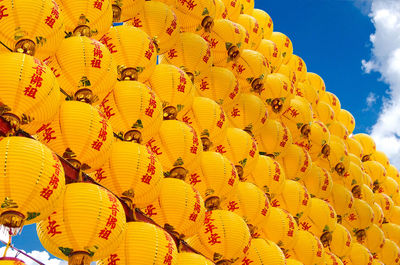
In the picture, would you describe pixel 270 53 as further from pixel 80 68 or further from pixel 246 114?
pixel 80 68

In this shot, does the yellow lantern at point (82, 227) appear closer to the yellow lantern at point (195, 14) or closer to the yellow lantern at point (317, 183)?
the yellow lantern at point (195, 14)

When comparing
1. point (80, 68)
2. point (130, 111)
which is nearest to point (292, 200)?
point (130, 111)

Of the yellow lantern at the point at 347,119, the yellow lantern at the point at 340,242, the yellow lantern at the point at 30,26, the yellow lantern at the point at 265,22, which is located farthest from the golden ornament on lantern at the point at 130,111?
the yellow lantern at the point at 347,119

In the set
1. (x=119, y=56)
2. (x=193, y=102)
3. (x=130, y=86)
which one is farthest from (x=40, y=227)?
(x=193, y=102)

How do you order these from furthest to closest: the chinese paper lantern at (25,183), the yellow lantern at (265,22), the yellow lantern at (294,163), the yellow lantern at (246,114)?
the yellow lantern at (265,22) < the yellow lantern at (294,163) < the yellow lantern at (246,114) < the chinese paper lantern at (25,183)

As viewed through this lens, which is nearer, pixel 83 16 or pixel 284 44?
pixel 83 16

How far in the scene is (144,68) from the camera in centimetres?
591

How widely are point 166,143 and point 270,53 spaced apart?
4.57 metres

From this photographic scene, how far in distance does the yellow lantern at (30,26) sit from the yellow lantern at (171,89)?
170 cm

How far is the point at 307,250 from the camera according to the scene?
25.8ft

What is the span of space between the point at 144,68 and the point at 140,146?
117cm

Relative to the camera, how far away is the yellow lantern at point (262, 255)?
21.6ft

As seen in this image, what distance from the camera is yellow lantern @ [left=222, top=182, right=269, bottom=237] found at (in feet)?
22.4

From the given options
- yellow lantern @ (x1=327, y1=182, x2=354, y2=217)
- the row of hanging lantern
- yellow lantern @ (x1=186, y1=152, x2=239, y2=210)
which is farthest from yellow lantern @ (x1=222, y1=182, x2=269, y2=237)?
yellow lantern @ (x1=327, y1=182, x2=354, y2=217)
